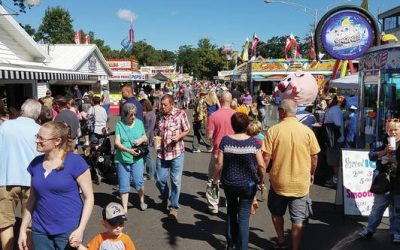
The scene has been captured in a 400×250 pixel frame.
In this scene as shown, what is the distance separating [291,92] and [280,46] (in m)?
128

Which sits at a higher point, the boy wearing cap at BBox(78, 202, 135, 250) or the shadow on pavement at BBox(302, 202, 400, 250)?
the boy wearing cap at BBox(78, 202, 135, 250)

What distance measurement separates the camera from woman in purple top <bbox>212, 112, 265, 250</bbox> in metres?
4.41

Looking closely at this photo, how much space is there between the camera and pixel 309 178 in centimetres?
454

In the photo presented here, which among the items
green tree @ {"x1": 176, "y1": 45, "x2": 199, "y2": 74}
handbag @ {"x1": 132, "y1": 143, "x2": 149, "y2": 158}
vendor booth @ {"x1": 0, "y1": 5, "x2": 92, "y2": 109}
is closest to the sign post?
handbag @ {"x1": 132, "y1": 143, "x2": 149, "y2": 158}

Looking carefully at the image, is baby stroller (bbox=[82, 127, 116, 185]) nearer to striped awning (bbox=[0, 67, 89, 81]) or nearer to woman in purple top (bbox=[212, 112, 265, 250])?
striped awning (bbox=[0, 67, 89, 81])

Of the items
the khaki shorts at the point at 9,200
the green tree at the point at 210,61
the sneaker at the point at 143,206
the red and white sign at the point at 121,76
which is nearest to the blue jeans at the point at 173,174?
the sneaker at the point at 143,206

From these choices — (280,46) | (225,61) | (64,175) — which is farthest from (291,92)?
(280,46)

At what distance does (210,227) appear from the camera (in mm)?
5785

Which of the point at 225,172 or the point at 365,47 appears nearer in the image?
the point at 225,172

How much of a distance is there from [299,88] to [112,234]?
171 inches

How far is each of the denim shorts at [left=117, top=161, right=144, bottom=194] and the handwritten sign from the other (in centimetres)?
303

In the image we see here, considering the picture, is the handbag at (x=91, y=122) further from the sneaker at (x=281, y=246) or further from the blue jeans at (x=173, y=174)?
the sneaker at (x=281, y=246)

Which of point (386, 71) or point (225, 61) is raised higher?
point (225, 61)

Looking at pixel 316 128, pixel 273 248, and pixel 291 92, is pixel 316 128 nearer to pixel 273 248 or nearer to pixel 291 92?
pixel 291 92
